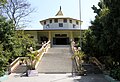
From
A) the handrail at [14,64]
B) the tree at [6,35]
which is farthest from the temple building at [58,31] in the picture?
the tree at [6,35]

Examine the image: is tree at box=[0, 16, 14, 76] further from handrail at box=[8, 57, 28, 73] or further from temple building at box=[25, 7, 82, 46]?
temple building at box=[25, 7, 82, 46]

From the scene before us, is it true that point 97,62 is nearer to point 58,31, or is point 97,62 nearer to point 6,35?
point 6,35

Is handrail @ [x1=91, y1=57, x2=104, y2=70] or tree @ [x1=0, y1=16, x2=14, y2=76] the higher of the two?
tree @ [x1=0, y1=16, x2=14, y2=76]

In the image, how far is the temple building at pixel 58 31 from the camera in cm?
5438

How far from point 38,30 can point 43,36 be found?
3.01 metres

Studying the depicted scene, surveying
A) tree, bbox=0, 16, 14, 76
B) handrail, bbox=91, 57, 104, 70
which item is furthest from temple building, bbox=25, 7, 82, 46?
tree, bbox=0, 16, 14, 76

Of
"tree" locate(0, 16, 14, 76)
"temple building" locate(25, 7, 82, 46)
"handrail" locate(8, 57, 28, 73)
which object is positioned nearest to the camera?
"handrail" locate(8, 57, 28, 73)

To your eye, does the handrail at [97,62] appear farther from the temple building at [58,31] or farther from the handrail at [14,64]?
the temple building at [58,31]

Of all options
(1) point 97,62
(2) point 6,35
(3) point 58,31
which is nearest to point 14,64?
(2) point 6,35

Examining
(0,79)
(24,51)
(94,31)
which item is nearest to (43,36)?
(24,51)

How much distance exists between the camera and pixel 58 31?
5481cm

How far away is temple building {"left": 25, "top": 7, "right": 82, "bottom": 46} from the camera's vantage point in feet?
178

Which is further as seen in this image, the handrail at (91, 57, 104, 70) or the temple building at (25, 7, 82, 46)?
the temple building at (25, 7, 82, 46)

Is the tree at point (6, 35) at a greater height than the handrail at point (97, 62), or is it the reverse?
the tree at point (6, 35)
